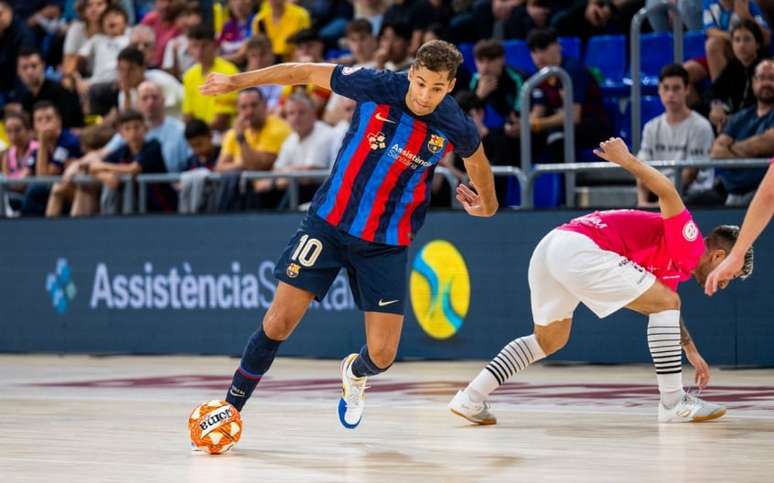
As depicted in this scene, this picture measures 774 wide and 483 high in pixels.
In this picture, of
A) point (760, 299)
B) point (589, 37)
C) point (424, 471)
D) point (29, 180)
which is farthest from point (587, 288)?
point (29, 180)

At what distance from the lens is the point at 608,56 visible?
16.3 metres

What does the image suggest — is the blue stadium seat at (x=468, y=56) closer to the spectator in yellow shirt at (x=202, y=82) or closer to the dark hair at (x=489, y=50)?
the dark hair at (x=489, y=50)

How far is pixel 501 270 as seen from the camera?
14562mm

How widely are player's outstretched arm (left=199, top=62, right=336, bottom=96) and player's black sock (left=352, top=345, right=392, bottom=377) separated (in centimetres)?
162

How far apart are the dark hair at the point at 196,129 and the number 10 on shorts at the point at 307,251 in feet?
26.6

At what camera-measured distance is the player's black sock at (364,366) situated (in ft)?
29.7

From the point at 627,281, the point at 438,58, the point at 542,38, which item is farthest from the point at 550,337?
the point at 542,38

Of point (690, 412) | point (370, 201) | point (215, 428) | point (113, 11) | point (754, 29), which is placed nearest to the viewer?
point (215, 428)

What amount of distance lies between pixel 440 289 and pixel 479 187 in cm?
597

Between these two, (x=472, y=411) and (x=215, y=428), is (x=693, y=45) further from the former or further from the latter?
(x=215, y=428)

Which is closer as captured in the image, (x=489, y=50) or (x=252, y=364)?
(x=252, y=364)

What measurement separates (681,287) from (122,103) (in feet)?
24.9

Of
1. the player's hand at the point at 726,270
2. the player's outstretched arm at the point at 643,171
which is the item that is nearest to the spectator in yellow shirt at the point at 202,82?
the player's outstretched arm at the point at 643,171

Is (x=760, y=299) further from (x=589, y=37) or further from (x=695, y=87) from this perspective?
(x=589, y=37)
